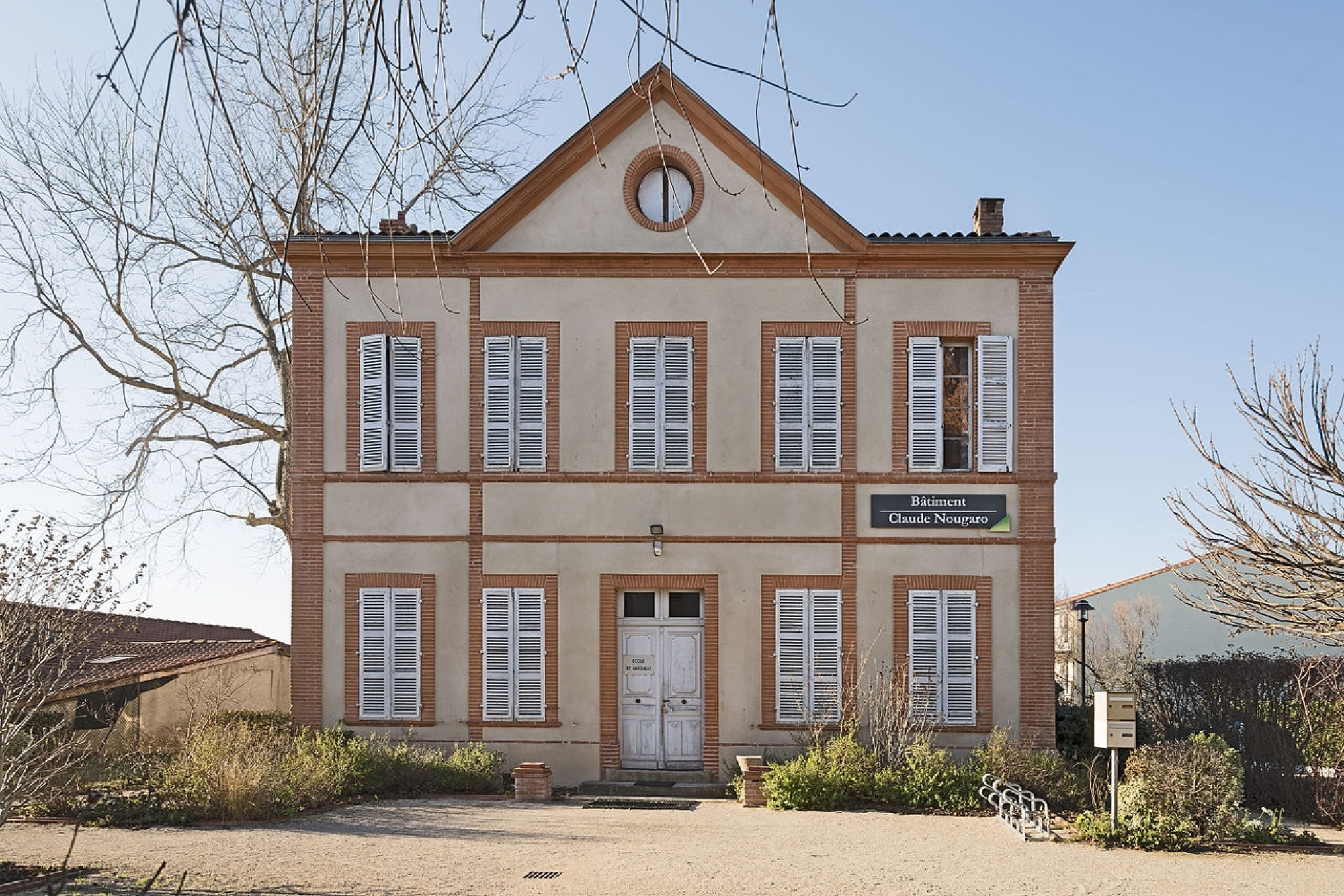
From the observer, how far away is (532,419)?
17047mm

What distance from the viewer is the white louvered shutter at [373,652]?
16719 millimetres

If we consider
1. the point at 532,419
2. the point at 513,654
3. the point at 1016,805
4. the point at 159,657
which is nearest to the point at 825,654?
the point at 1016,805

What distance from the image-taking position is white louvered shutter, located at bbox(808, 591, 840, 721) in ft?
53.9

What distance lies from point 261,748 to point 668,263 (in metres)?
7.83

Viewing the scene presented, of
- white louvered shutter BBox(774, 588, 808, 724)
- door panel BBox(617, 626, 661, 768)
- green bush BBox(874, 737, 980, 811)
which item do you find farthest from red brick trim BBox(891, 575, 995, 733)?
door panel BBox(617, 626, 661, 768)

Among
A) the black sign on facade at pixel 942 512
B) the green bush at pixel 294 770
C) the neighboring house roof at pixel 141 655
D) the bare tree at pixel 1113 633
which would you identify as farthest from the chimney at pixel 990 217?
the bare tree at pixel 1113 633

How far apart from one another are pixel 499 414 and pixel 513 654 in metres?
3.14

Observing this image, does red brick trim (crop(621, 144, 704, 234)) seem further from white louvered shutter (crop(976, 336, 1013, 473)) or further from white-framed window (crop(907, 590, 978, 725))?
white-framed window (crop(907, 590, 978, 725))

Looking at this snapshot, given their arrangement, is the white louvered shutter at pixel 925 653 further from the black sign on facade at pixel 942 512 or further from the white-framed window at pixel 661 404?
the white-framed window at pixel 661 404

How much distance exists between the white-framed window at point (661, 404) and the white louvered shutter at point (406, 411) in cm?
283

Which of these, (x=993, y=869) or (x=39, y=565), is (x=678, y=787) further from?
(x=39, y=565)

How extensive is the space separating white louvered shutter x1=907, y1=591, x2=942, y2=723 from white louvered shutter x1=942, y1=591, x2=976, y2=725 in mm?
102

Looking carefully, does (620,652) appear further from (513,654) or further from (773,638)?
(773,638)

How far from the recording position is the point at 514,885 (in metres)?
9.61
